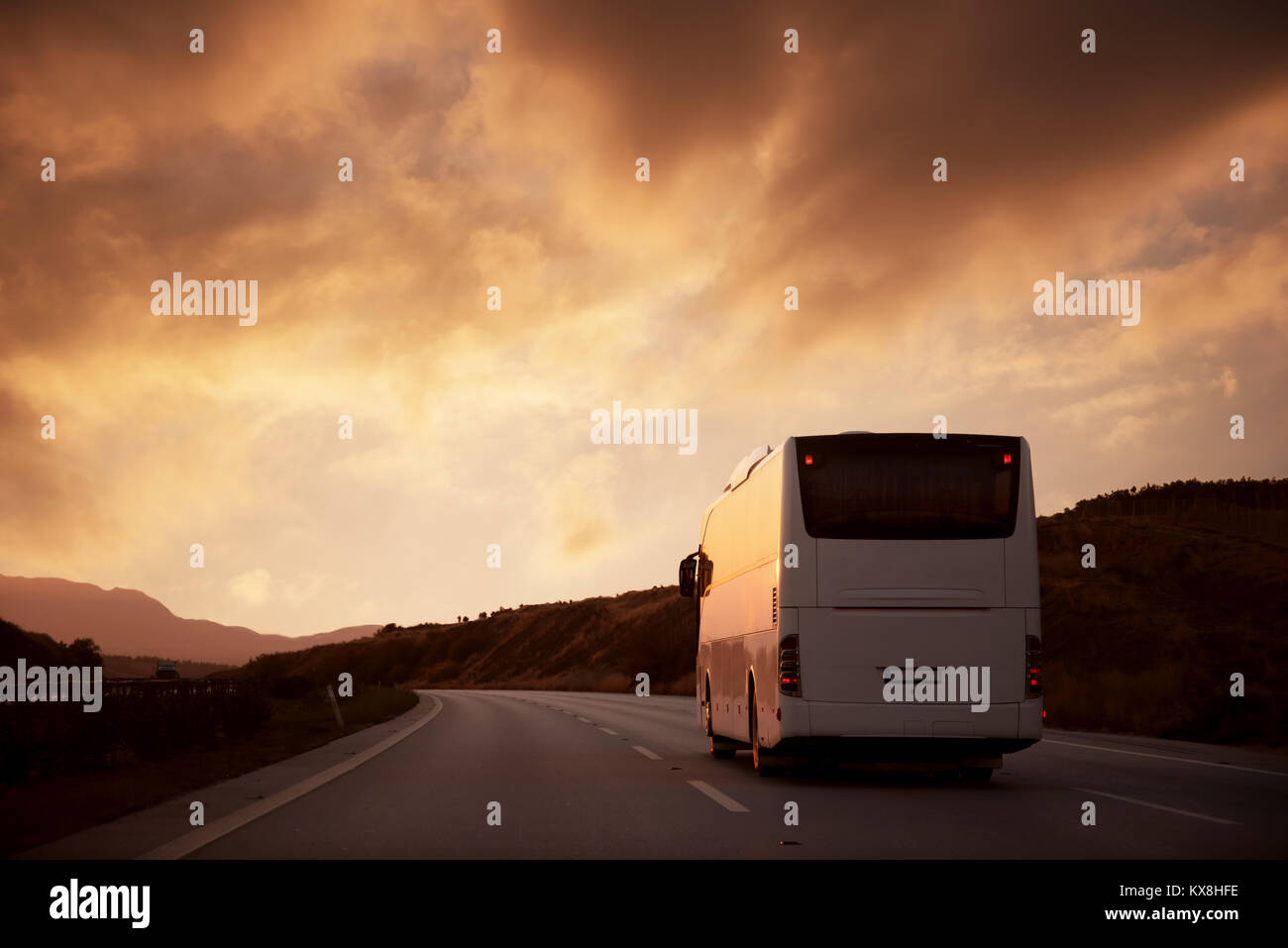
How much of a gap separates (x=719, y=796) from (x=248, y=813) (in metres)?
4.64

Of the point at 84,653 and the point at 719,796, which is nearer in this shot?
the point at 719,796

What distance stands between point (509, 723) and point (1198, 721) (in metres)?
14.8

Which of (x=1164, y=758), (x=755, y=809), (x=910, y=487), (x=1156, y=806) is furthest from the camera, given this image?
(x=1164, y=758)

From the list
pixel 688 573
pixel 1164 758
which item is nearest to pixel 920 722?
pixel 1164 758

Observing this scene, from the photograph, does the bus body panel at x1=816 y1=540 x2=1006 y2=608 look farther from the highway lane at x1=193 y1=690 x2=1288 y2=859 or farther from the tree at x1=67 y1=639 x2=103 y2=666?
the tree at x1=67 y1=639 x2=103 y2=666

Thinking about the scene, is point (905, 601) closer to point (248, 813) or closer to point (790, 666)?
point (790, 666)

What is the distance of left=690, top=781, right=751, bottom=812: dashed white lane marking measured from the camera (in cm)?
1140

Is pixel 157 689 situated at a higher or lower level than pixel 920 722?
lower

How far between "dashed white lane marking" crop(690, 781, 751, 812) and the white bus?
0.90 m

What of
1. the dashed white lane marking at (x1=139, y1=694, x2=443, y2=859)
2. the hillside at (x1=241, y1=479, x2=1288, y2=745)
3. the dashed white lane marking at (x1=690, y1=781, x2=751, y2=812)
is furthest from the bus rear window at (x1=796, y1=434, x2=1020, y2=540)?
the hillside at (x1=241, y1=479, x2=1288, y2=745)

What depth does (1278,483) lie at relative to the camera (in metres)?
102

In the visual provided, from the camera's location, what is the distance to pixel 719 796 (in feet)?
40.9
